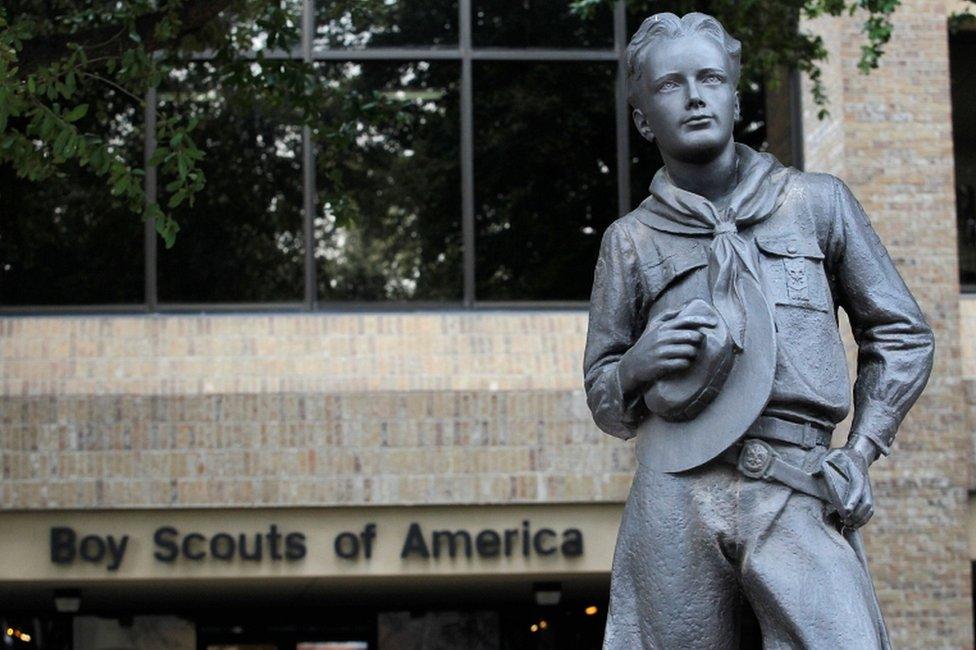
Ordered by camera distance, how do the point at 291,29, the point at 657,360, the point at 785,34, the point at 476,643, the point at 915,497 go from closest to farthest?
the point at 657,360 → the point at 291,29 → the point at 785,34 → the point at 915,497 → the point at 476,643

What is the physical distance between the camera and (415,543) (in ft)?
53.3

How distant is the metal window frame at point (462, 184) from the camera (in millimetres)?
16547

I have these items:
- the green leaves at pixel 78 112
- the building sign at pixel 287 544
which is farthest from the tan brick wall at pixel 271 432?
the green leaves at pixel 78 112

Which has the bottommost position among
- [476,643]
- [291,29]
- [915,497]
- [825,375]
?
[476,643]

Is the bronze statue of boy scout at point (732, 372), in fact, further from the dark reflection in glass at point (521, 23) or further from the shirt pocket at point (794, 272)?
the dark reflection in glass at point (521, 23)

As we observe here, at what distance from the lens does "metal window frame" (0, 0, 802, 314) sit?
16.5m

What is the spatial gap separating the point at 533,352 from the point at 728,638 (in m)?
11.3

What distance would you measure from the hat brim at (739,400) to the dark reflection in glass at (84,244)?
1171cm

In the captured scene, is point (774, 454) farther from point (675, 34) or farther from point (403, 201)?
point (403, 201)

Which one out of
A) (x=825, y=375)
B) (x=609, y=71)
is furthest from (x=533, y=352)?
(x=825, y=375)

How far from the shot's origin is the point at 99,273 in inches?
653

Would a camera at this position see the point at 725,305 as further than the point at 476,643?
No

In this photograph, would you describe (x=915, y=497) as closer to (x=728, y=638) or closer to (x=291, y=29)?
(x=291, y=29)

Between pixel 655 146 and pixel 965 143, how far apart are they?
272 cm
